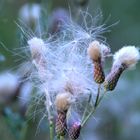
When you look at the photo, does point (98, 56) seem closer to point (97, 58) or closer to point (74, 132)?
point (97, 58)

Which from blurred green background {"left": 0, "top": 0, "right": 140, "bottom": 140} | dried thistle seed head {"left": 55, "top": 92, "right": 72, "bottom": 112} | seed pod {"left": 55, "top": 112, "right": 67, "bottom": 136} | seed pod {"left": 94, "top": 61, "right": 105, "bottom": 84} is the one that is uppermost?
blurred green background {"left": 0, "top": 0, "right": 140, "bottom": 140}

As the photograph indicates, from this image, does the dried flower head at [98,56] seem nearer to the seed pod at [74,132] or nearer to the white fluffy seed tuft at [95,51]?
the white fluffy seed tuft at [95,51]

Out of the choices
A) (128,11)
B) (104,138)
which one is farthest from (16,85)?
(128,11)

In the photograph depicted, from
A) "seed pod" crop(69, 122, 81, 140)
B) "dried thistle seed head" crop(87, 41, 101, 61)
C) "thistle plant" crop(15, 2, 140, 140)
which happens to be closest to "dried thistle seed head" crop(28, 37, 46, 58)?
"thistle plant" crop(15, 2, 140, 140)

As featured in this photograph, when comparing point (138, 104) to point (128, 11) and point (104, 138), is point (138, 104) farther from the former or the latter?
point (128, 11)

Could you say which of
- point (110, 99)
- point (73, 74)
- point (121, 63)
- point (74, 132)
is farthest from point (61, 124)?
point (110, 99)

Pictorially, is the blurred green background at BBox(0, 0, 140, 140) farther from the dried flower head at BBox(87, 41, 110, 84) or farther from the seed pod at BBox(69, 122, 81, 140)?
the seed pod at BBox(69, 122, 81, 140)

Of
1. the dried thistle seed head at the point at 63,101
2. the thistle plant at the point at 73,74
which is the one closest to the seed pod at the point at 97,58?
the thistle plant at the point at 73,74
